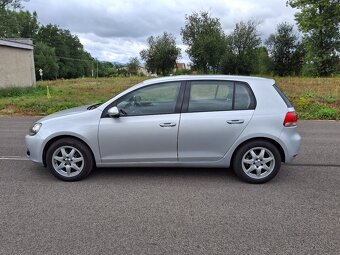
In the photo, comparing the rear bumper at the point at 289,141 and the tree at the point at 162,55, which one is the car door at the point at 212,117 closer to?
the rear bumper at the point at 289,141

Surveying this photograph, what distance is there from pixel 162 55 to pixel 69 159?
1970 inches

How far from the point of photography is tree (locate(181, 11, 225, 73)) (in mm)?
46000

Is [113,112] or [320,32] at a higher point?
[320,32]

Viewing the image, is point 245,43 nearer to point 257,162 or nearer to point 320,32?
point 320,32

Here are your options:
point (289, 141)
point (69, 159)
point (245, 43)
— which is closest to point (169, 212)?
point (69, 159)

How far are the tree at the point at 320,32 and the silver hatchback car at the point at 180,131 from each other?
42223 mm

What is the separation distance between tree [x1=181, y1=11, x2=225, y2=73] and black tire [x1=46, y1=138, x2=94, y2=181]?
42831mm

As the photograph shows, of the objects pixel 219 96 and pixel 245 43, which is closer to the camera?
pixel 219 96

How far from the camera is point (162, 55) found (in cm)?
5306

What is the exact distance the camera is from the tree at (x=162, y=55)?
174 feet

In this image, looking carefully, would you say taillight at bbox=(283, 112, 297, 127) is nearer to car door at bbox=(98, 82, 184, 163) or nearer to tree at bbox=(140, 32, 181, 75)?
car door at bbox=(98, 82, 184, 163)

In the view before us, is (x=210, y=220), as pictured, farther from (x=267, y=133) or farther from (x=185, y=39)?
(x=185, y=39)

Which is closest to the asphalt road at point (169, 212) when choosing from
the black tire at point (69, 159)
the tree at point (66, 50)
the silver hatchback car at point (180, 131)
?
the black tire at point (69, 159)

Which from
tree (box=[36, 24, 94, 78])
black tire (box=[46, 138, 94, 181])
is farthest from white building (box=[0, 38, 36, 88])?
tree (box=[36, 24, 94, 78])
